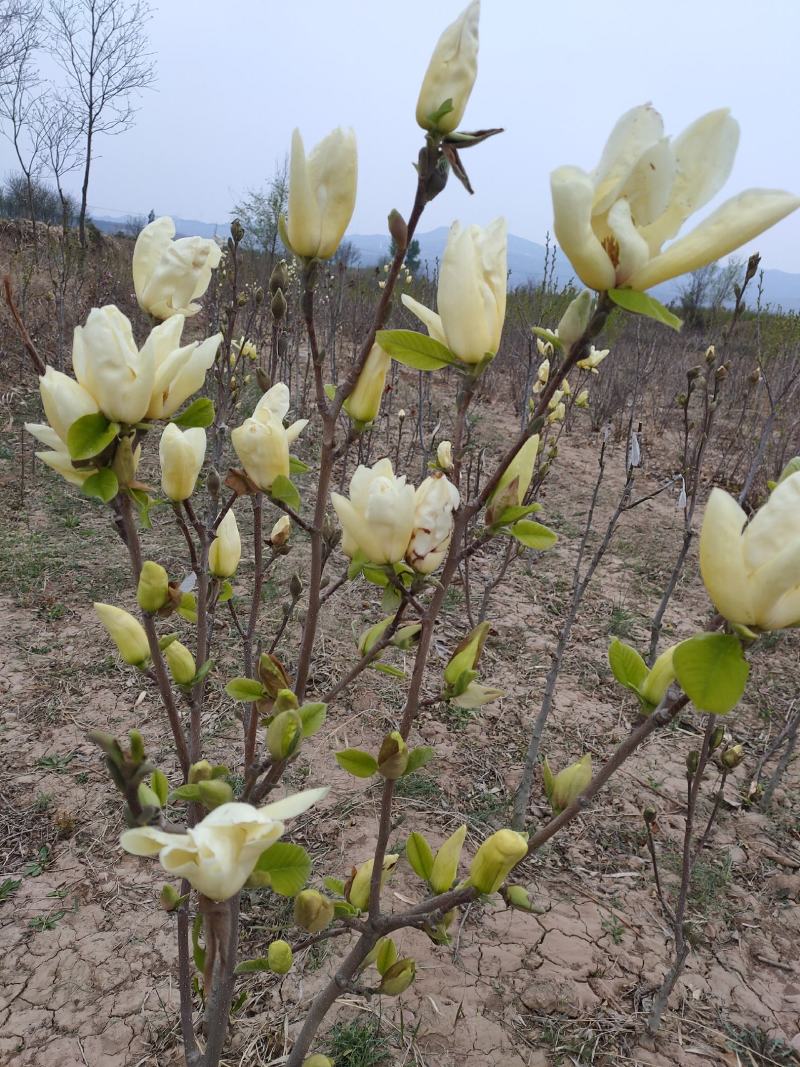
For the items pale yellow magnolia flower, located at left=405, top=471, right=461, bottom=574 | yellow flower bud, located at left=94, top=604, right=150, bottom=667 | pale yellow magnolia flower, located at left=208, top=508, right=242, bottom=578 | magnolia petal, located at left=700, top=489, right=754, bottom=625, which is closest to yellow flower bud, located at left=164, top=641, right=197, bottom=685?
yellow flower bud, located at left=94, top=604, right=150, bottom=667

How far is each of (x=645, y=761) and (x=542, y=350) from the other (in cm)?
210

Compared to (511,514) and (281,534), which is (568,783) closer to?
(511,514)

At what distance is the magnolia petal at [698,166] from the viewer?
66cm

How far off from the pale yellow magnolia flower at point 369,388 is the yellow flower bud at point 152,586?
330 millimetres

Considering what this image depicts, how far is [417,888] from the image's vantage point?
7.21 ft

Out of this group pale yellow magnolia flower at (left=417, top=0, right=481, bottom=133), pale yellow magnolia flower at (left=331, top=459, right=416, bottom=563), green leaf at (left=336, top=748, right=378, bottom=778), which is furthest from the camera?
green leaf at (left=336, top=748, right=378, bottom=778)

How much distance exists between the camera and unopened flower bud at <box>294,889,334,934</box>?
0.94m

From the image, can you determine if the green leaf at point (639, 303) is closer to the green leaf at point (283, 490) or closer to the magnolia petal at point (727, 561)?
the magnolia petal at point (727, 561)

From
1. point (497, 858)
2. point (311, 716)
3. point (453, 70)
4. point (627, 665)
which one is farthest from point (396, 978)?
point (453, 70)

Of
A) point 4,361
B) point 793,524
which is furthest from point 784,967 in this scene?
point 4,361

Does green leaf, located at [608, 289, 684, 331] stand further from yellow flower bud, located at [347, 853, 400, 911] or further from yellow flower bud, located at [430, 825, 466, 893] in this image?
yellow flower bud, located at [347, 853, 400, 911]

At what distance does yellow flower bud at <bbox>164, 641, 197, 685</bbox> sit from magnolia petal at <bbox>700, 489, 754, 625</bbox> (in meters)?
0.70

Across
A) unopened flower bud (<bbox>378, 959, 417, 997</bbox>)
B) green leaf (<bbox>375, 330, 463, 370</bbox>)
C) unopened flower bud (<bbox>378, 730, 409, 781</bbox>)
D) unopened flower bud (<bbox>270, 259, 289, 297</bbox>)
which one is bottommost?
unopened flower bud (<bbox>378, 959, 417, 997</bbox>)

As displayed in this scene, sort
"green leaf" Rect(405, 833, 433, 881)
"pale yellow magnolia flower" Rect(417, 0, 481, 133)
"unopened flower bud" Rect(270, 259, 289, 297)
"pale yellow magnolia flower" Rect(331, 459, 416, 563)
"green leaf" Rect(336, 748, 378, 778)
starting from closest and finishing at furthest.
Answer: "pale yellow magnolia flower" Rect(417, 0, 481, 133)
"pale yellow magnolia flower" Rect(331, 459, 416, 563)
"green leaf" Rect(336, 748, 378, 778)
"green leaf" Rect(405, 833, 433, 881)
"unopened flower bud" Rect(270, 259, 289, 297)
